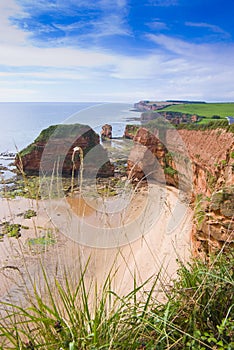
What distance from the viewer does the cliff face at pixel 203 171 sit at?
409 cm

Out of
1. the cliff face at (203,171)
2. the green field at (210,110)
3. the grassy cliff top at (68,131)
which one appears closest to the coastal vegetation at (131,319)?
the cliff face at (203,171)

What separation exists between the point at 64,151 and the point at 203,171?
1224cm

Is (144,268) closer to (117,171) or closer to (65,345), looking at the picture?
(65,345)

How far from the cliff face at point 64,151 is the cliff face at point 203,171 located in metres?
3.76

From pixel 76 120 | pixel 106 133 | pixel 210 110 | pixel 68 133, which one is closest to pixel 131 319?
pixel 76 120

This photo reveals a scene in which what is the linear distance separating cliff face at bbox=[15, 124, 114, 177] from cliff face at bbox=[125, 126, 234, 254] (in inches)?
148

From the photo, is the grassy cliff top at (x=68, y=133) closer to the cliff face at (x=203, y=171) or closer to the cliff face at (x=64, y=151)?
the cliff face at (x=64, y=151)

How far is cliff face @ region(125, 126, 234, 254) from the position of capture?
409 cm

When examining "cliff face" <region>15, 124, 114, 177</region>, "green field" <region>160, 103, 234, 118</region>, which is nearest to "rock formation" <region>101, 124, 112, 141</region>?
"green field" <region>160, 103, 234, 118</region>

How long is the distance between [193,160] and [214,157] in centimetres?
238

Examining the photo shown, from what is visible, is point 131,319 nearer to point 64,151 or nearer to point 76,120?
point 76,120

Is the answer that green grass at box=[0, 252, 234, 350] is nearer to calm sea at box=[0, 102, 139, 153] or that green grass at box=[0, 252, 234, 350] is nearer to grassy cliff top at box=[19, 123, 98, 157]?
calm sea at box=[0, 102, 139, 153]

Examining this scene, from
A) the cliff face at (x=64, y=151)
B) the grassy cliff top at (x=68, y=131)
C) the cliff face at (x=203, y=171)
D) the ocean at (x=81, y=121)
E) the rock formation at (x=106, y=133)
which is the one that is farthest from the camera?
the rock formation at (x=106, y=133)

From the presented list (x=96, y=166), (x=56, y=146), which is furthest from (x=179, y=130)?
(x=56, y=146)
